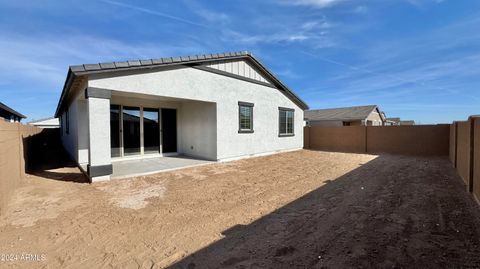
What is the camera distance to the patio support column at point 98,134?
6133mm

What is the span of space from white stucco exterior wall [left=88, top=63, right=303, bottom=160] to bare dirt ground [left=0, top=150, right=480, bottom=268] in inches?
118

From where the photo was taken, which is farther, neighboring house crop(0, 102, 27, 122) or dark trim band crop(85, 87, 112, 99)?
neighboring house crop(0, 102, 27, 122)

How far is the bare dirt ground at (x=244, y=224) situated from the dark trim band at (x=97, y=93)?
2.43m

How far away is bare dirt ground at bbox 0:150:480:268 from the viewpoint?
2598 millimetres

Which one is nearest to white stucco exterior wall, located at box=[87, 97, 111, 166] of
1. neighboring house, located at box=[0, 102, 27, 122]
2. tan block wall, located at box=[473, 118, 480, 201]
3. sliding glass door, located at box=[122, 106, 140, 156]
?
sliding glass door, located at box=[122, 106, 140, 156]

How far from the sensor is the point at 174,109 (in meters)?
10.7

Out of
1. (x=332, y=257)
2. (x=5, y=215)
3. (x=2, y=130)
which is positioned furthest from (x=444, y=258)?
(x=2, y=130)

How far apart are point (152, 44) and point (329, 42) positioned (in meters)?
8.92

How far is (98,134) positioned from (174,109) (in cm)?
465

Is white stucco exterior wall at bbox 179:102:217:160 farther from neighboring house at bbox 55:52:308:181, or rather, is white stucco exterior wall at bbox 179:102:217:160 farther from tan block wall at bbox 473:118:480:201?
tan block wall at bbox 473:118:480:201

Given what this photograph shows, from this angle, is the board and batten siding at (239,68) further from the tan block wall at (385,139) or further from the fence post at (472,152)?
the fence post at (472,152)

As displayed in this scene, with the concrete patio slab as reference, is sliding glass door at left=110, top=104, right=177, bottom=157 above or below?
above

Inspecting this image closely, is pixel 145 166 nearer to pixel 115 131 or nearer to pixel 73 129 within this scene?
pixel 115 131

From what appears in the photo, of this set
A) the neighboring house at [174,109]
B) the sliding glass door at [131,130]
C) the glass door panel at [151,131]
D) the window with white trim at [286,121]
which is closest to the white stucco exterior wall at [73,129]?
the neighboring house at [174,109]
